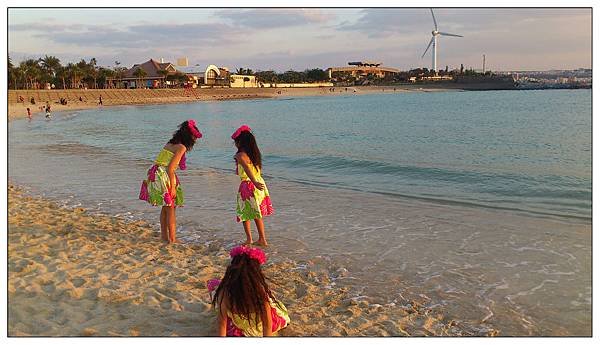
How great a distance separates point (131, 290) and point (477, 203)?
6750 millimetres

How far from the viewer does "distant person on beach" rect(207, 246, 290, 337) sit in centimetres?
370

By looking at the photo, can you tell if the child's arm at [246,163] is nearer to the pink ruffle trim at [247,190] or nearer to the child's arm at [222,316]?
the pink ruffle trim at [247,190]

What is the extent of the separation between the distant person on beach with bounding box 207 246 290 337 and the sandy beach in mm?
317

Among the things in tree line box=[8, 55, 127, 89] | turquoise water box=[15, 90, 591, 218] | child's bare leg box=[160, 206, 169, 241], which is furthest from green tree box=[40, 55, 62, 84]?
child's bare leg box=[160, 206, 169, 241]

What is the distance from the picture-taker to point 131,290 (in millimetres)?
4688

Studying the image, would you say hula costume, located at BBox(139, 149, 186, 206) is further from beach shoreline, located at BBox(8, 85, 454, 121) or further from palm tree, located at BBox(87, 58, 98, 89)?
palm tree, located at BBox(87, 58, 98, 89)

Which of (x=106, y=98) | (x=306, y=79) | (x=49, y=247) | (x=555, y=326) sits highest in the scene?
(x=306, y=79)

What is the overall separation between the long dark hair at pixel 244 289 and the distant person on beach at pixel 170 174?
2.70 meters

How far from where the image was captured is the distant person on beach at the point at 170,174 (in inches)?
242

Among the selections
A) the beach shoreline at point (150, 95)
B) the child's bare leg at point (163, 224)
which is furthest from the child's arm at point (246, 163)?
the beach shoreline at point (150, 95)

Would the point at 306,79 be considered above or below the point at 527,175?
above
